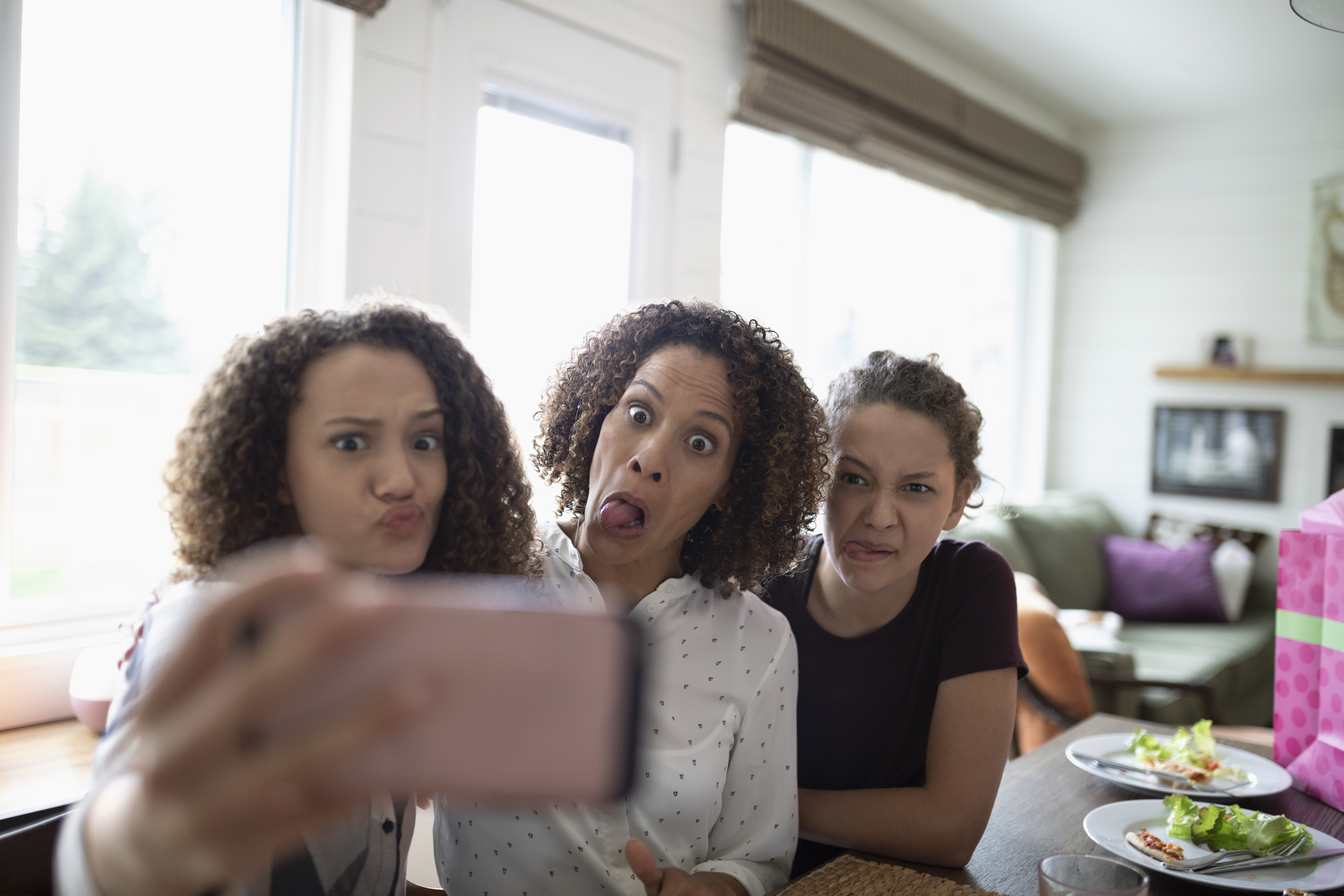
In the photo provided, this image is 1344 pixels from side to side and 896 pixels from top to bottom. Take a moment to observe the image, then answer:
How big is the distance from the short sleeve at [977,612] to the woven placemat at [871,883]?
0.27m

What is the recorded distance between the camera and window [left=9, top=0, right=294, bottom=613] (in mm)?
1814

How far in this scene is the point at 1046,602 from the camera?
2.83 metres

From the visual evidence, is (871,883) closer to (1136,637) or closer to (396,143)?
(396,143)

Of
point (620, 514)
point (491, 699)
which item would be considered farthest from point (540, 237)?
point (491, 699)

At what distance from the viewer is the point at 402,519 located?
0.76 metres

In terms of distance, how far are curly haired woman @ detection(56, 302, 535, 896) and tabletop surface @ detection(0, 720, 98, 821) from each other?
0.67 meters

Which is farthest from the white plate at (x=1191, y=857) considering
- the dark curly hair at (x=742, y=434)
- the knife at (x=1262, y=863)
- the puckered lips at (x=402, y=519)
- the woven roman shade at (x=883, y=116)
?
the woven roman shade at (x=883, y=116)

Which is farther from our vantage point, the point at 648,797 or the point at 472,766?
the point at 648,797

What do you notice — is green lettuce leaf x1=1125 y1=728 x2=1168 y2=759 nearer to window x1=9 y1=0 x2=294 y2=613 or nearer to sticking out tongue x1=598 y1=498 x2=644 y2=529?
sticking out tongue x1=598 y1=498 x2=644 y2=529

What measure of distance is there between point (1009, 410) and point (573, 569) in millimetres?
4903

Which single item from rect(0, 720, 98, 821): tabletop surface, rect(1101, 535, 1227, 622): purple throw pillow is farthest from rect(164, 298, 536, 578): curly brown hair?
rect(1101, 535, 1227, 622): purple throw pillow

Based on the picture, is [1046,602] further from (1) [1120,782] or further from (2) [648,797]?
(2) [648,797]

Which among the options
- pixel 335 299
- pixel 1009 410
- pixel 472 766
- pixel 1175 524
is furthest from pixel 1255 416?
pixel 472 766

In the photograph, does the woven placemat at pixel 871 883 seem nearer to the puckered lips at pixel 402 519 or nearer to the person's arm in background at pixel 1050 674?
the puckered lips at pixel 402 519
